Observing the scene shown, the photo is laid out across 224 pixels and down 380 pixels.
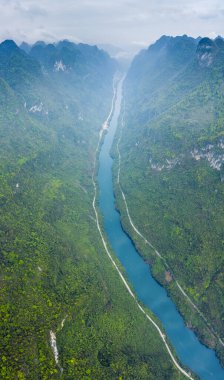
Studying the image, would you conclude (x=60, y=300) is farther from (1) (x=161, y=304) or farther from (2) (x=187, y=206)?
(2) (x=187, y=206)

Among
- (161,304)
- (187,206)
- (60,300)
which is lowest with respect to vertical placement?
(161,304)

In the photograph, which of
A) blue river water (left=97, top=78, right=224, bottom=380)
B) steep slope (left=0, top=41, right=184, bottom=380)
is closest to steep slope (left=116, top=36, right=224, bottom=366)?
blue river water (left=97, top=78, right=224, bottom=380)

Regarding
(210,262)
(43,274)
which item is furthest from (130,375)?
(210,262)

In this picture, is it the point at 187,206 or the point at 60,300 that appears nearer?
the point at 60,300

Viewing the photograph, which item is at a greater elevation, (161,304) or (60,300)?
(60,300)

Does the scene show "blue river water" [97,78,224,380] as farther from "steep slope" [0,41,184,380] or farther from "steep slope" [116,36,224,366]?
"steep slope" [0,41,184,380]

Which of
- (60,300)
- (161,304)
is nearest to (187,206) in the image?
(161,304)

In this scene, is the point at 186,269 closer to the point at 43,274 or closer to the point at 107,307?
the point at 107,307

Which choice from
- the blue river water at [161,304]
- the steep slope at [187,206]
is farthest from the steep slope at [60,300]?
the steep slope at [187,206]
